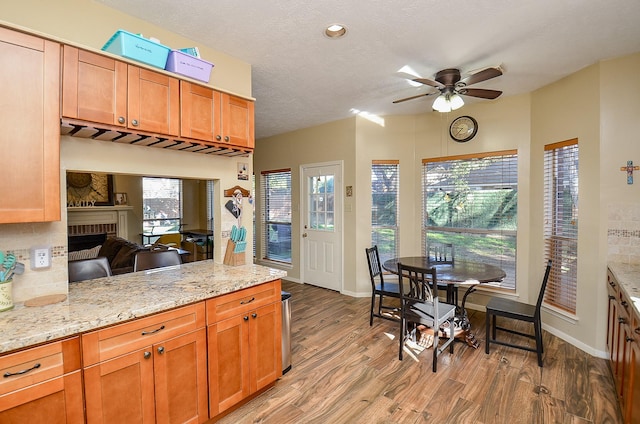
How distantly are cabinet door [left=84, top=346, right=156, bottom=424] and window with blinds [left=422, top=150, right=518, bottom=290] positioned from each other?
12.4 feet

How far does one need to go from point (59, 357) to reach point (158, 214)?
6127mm

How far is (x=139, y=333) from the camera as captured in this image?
1.60 m

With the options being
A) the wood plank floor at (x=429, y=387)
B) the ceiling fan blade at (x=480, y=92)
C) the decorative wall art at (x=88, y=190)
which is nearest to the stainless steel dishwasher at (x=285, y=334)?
the wood plank floor at (x=429, y=387)

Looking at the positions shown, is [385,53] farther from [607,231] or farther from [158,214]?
[158,214]

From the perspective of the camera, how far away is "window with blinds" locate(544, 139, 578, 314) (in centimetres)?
310

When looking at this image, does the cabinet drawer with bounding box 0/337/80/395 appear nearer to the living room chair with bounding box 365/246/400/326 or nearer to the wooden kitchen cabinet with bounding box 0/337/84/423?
the wooden kitchen cabinet with bounding box 0/337/84/423

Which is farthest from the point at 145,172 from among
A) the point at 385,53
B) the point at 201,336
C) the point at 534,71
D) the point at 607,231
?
the point at 607,231

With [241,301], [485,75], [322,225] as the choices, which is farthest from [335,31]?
[322,225]

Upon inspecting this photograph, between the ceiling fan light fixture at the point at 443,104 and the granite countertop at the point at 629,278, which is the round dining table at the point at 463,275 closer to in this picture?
the granite countertop at the point at 629,278

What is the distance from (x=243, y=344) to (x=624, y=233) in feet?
11.1

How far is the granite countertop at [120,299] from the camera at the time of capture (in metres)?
1.36

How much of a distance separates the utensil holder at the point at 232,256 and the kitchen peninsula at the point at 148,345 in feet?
0.62

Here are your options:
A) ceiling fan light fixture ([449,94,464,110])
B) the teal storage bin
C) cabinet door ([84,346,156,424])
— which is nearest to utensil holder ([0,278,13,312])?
cabinet door ([84,346,156,424])

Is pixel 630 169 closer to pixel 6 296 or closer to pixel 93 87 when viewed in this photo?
pixel 93 87
